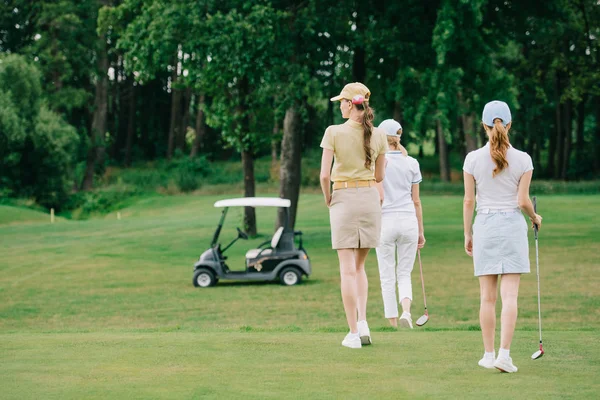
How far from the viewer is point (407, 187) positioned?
10.2 m

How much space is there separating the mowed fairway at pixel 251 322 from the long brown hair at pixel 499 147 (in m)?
1.41

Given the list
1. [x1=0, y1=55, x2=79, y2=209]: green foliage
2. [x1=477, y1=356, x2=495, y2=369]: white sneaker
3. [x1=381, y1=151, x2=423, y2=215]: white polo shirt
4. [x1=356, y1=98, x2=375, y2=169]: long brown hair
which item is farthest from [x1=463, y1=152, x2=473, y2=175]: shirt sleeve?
[x1=0, y1=55, x2=79, y2=209]: green foliage

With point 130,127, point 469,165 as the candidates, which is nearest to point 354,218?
point 469,165

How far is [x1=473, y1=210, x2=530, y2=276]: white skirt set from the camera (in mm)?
6820

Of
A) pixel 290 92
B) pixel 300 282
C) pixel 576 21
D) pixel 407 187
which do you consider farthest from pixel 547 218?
pixel 407 187

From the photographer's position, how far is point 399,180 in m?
10.1

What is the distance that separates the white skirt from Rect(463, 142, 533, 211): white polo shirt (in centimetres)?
8

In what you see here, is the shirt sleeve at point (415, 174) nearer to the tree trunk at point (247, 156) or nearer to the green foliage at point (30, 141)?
the tree trunk at point (247, 156)

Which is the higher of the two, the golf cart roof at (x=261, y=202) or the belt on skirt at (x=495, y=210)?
the belt on skirt at (x=495, y=210)

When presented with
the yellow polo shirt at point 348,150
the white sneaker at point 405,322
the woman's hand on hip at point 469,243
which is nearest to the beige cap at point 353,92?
the yellow polo shirt at point 348,150

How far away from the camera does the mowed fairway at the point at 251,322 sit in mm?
6285

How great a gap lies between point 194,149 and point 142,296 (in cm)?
5223

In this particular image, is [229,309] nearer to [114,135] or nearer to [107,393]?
[107,393]

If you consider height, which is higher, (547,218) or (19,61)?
(19,61)
